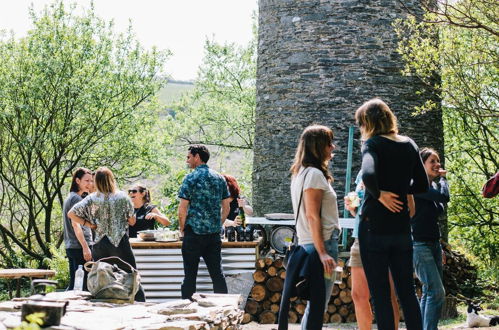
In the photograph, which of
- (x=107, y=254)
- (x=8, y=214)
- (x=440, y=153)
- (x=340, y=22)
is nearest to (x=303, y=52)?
(x=340, y=22)

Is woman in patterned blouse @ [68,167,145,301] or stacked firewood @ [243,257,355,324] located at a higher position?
woman in patterned blouse @ [68,167,145,301]

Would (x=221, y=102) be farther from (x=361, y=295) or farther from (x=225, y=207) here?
(x=361, y=295)

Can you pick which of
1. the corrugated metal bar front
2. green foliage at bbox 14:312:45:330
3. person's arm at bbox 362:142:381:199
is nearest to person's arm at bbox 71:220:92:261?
the corrugated metal bar front

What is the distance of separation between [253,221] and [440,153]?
4.10 meters

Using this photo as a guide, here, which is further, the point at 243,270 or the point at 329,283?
the point at 243,270

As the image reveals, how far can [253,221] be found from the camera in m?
10.5

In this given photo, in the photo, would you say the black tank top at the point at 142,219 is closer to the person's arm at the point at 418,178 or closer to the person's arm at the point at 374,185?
the person's arm at the point at 418,178

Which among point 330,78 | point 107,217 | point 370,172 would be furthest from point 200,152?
point 330,78

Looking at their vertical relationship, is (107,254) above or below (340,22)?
below

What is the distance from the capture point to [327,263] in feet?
18.7

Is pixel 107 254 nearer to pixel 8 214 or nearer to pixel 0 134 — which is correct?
pixel 0 134

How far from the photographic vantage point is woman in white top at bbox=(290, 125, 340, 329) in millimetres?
5734

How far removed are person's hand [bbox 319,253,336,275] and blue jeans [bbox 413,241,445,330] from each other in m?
1.40

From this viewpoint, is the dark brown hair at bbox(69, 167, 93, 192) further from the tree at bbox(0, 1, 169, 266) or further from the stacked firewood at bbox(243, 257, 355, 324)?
the tree at bbox(0, 1, 169, 266)
